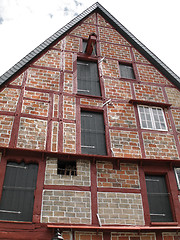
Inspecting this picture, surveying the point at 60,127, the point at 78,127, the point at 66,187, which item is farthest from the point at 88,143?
the point at 66,187

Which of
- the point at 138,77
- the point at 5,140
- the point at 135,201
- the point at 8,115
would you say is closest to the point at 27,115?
the point at 8,115

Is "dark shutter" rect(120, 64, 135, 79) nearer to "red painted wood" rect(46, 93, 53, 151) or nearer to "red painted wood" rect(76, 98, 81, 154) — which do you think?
"red painted wood" rect(76, 98, 81, 154)

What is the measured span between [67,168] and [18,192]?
1.45m

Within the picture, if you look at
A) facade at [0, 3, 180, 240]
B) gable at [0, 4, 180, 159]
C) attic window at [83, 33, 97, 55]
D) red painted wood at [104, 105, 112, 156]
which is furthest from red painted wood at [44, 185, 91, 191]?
attic window at [83, 33, 97, 55]

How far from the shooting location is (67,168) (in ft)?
24.0

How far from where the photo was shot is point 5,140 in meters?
7.16

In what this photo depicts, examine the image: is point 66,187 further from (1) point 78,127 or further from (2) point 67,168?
(1) point 78,127

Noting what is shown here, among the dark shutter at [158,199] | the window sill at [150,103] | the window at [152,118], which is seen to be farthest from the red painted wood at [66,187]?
the window sill at [150,103]

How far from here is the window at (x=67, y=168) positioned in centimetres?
722

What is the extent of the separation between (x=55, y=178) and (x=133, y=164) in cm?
226

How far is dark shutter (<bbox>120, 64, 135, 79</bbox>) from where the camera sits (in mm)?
10059

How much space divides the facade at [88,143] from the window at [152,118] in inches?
1.4

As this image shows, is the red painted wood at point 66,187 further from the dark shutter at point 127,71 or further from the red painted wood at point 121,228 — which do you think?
the dark shutter at point 127,71

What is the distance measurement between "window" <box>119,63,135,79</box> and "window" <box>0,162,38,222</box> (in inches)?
197
